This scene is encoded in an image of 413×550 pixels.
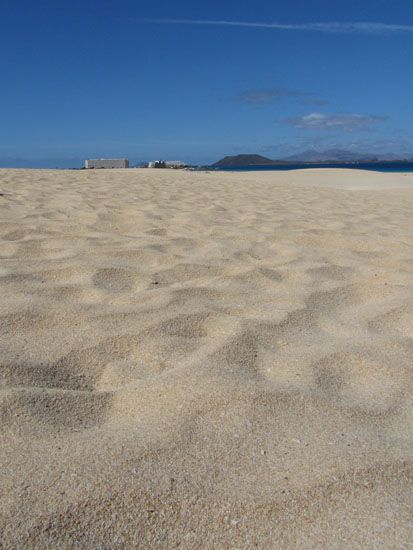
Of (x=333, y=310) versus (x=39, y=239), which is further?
(x=39, y=239)

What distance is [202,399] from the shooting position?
3.85 ft

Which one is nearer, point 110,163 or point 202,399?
point 202,399

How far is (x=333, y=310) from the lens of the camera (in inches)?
70.6

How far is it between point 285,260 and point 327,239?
2.14 feet

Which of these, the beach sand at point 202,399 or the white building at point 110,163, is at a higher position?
the beach sand at point 202,399

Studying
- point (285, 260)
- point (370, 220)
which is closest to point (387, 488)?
point (285, 260)

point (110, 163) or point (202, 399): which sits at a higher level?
point (202, 399)

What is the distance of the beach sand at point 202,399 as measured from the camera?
0.85m

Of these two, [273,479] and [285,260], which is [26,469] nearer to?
[273,479]

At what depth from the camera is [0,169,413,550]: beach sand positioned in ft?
2.77

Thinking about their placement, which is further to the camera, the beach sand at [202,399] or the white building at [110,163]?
the white building at [110,163]

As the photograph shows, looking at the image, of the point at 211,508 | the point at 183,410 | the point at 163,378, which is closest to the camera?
the point at 211,508

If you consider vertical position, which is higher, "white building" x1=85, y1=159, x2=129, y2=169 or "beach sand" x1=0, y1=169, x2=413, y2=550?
Answer: "beach sand" x1=0, y1=169, x2=413, y2=550

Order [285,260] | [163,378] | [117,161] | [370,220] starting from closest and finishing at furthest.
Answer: [163,378]
[285,260]
[370,220]
[117,161]
